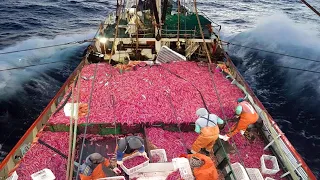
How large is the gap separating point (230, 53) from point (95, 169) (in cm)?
1927

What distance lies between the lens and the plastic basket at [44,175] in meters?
6.59

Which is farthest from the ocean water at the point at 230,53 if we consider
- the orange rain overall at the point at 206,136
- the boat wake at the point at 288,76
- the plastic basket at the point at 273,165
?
the orange rain overall at the point at 206,136

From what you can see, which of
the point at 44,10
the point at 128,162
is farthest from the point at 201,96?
the point at 44,10

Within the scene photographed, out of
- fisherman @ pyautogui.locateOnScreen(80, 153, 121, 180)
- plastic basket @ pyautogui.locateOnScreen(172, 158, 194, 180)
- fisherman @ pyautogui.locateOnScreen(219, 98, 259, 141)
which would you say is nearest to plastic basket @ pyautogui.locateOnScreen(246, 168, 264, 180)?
fisherman @ pyautogui.locateOnScreen(219, 98, 259, 141)

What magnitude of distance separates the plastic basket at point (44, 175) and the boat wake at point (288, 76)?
30.6 ft

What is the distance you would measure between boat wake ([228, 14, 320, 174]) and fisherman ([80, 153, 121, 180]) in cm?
808

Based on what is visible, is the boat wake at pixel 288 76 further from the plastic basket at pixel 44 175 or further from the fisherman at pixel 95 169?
the plastic basket at pixel 44 175

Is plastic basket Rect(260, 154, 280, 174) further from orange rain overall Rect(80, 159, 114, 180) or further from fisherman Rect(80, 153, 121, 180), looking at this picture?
orange rain overall Rect(80, 159, 114, 180)

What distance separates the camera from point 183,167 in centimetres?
671

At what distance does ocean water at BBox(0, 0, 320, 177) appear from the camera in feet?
44.2

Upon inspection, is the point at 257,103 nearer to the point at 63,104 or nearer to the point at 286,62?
the point at 63,104

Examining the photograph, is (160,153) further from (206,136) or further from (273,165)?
(273,165)

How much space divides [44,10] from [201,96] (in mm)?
29066

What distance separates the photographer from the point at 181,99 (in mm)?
9414
